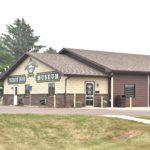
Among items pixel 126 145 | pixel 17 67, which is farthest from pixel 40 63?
pixel 126 145

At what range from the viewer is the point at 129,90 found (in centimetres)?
4194

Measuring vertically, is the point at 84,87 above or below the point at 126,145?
above

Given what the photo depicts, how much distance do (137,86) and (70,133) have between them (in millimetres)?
22807

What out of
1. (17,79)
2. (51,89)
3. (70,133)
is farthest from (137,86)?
(70,133)

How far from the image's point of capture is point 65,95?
129ft

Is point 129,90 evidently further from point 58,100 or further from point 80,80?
point 58,100

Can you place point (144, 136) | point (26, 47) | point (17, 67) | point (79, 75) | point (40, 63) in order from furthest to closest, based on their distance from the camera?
point (26, 47), point (17, 67), point (40, 63), point (79, 75), point (144, 136)

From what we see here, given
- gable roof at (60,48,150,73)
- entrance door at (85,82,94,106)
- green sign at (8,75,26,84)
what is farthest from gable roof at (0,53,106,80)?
green sign at (8,75,26,84)

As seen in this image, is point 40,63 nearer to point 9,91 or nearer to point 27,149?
point 9,91

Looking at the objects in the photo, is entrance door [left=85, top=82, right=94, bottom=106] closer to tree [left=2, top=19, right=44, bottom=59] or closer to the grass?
the grass

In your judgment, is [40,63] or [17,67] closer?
[40,63]

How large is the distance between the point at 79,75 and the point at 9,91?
36.1 feet

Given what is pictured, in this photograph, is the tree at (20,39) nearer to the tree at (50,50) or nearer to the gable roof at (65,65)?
the tree at (50,50)

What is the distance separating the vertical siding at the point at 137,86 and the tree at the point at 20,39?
54.9 meters
